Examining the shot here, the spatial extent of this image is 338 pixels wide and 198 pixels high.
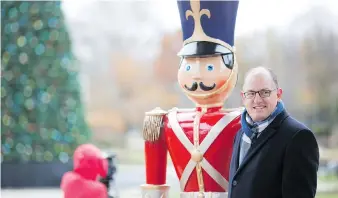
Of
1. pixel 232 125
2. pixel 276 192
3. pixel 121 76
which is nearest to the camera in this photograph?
pixel 276 192

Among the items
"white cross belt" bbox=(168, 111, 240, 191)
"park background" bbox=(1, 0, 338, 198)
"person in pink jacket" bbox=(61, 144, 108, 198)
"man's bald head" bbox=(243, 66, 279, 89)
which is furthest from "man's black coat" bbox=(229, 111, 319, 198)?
"park background" bbox=(1, 0, 338, 198)

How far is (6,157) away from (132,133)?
1173 millimetres

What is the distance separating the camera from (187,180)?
230cm

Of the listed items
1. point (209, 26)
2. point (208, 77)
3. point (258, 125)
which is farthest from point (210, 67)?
point (258, 125)

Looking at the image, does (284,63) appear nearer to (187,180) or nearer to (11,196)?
(11,196)

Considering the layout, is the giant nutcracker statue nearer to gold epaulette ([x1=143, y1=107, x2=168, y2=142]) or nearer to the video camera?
gold epaulette ([x1=143, y1=107, x2=168, y2=142])

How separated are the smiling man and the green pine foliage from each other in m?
2.75

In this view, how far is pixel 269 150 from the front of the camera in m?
1.91

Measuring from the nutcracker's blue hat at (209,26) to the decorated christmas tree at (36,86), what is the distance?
8.01ft

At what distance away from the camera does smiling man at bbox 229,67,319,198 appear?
6.02ft

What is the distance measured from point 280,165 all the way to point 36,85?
2985 millimetres

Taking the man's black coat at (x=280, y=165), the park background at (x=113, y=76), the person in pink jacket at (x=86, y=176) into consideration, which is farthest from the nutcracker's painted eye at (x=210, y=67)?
the park background at (x=113, y=76)

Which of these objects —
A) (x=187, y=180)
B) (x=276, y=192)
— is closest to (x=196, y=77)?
(x=187, y=180)

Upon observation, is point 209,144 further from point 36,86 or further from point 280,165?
point 36,86
